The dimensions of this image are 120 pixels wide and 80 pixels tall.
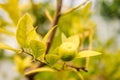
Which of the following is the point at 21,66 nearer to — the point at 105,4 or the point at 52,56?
the point at 52,56

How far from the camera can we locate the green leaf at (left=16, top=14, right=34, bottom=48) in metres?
0.44

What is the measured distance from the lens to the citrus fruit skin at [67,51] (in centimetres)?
44

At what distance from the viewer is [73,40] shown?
49 centimetres

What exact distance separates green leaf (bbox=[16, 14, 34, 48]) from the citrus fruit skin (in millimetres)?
49

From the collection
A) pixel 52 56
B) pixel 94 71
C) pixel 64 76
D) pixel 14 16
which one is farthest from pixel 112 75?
pixel 52 56

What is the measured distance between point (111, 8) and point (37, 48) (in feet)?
2.61

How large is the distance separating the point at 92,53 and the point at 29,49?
86 millimetres

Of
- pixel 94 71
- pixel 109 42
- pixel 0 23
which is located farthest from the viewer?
pixel 109 42

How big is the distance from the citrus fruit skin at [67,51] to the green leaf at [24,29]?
5 centimetres

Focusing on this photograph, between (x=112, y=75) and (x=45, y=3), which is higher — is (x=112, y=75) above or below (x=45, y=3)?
below

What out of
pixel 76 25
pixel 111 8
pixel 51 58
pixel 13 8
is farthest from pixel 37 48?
pixel 111 8

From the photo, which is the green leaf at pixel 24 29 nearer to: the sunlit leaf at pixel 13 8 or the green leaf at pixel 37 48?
the green leaf at pixel 37 48

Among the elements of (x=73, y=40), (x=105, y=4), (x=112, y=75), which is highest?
(x=105, y=4)

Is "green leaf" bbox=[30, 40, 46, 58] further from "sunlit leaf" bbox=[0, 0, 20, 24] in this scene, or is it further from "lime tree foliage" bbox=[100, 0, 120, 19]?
"lime tree foliage" bbox=[100, 0, 120, 19]
